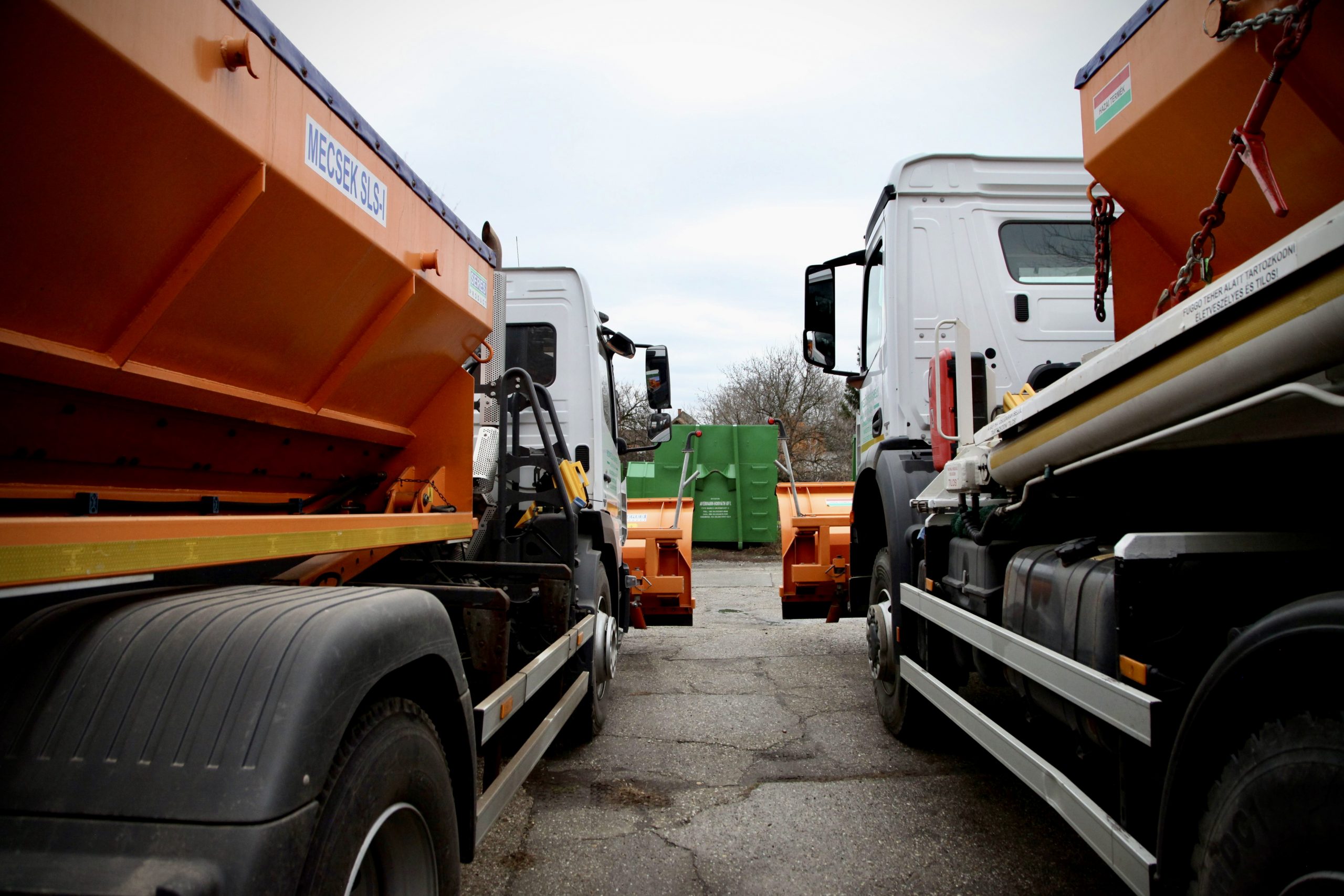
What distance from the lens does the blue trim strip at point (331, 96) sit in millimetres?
1972

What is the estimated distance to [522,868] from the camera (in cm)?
305

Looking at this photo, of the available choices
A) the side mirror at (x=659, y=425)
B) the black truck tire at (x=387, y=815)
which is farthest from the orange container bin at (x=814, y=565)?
the black truck tire at (x=387, y=815)

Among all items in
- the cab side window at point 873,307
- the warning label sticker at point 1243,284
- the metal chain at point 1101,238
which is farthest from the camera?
the cab side window at point 873,307

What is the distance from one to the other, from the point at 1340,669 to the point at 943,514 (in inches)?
99.8

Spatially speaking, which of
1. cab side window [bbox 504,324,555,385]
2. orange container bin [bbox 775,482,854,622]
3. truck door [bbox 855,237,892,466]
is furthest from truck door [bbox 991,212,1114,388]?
cab side window [bbox 504,324,555,385]

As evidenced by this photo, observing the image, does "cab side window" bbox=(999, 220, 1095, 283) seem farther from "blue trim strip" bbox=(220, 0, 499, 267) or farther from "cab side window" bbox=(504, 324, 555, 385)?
"blue trim strip" bbox=(220, 0, 499, 267)

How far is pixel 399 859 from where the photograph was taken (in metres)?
1.75

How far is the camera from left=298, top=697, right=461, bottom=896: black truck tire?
56.0 inches

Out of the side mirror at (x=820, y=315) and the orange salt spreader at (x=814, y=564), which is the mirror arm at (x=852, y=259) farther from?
the orange salt spreader at (x=814, y=564)

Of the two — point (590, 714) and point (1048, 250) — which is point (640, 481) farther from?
point (1048, 250)

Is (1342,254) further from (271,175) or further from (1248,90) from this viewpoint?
(271,175)

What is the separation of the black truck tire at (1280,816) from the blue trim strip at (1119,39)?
81.9 inches

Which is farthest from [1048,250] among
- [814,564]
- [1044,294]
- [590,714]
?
[590,714]

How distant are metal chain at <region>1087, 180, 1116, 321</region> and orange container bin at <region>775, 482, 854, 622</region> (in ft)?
11.9
